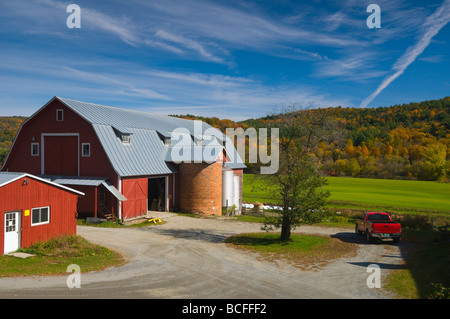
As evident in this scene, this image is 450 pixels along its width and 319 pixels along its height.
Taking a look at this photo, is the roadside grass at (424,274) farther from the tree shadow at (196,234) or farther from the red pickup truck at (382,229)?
the tree shadow at (196,234)

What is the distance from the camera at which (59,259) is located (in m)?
15.8

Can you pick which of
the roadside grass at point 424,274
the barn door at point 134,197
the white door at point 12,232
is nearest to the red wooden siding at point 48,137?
the barn door at point 134,197

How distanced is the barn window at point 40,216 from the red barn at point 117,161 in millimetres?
8200

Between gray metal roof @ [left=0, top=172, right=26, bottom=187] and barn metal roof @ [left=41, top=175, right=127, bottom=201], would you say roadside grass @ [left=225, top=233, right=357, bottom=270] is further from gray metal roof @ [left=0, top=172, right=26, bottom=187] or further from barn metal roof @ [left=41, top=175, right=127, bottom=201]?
gray metal roof @ [left=0, top=172, right=26, bottom=187]

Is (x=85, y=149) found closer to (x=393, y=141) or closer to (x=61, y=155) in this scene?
(x=61, y=155)

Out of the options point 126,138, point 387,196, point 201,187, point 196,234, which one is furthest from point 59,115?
point 387,196

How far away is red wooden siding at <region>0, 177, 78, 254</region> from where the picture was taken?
15992 millimetres

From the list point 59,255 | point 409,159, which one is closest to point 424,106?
point 409,159

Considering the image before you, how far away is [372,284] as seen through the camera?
42.3ft

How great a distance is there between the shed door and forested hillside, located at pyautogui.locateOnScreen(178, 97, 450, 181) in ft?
118

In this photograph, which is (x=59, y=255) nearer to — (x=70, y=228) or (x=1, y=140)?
(x=70, y=228)

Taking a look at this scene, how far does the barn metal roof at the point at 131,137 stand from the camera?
91.7ft

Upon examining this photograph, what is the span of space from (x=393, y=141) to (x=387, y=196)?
53.6 meters

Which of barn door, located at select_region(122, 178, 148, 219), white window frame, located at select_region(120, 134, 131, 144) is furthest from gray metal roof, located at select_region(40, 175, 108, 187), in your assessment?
white window frame, located at select_region(120, 134, 131, 144)
